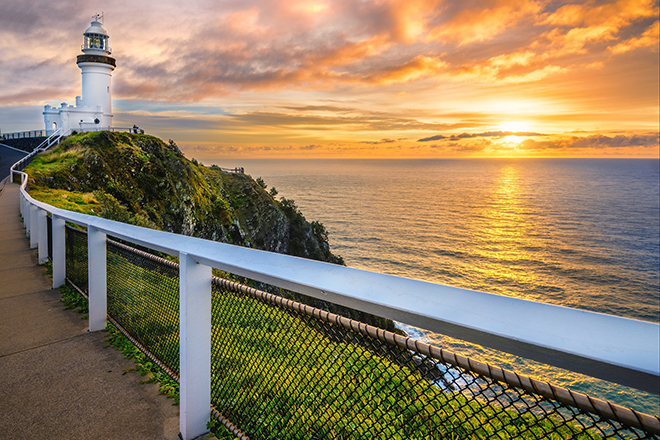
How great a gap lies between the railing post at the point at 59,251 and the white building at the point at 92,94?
145 ft

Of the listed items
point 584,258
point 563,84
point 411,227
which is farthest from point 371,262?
point 563,84

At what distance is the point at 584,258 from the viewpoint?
54.7m

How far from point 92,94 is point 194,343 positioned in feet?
175

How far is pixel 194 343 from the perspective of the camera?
269cm

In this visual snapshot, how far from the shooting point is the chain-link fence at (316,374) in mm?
1401

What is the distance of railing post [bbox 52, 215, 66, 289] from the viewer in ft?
18.8

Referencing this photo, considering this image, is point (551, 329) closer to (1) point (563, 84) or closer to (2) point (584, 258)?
(2) point (584, 258)

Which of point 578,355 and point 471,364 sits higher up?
point 578,355

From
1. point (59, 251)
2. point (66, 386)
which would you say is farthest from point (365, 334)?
point (59, 251)

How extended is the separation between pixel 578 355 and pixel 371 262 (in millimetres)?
50086

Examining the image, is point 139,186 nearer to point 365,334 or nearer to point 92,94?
point 365,334

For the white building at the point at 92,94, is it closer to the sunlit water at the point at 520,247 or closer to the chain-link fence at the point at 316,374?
the sunlit water at the point at 520,247

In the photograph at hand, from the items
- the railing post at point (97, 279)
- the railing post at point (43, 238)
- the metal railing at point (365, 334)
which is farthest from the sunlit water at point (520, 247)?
the railing post at point (97, 279)

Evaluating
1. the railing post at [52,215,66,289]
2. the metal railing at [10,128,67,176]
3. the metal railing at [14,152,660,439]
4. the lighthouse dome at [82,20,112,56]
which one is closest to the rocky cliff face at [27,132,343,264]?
the metal railing at [10,128,67,176]
